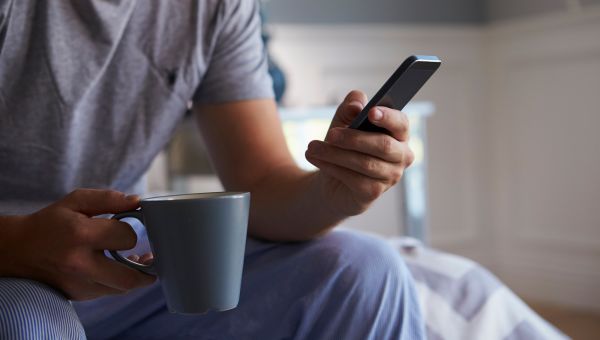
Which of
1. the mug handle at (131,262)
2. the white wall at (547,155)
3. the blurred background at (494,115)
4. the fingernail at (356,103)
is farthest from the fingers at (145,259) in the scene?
the white wall at (547,155)

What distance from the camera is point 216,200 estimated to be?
0.54 meters

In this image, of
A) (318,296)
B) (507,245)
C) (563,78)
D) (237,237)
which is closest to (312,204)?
(318,296)

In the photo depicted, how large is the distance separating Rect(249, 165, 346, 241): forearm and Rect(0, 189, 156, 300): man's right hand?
201 mm

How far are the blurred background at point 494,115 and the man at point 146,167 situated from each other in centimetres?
92

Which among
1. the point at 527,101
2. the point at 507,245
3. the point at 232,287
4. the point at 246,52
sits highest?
the point at 246,52

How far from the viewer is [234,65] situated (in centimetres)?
94

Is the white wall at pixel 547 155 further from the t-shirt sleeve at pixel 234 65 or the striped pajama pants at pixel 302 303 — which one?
the striped pajama pants at pixel 302 303

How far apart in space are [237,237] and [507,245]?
6.64 ft

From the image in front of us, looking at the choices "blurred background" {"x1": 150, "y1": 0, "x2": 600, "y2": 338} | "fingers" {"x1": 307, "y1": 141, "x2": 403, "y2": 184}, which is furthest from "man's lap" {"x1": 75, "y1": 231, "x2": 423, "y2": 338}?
"blurred background" {"x1": 150, "y1": 0, "x2": 600, "y2": 338}

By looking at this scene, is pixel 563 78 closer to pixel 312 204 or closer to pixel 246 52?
pixel 246 52

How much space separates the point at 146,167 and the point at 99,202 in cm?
35

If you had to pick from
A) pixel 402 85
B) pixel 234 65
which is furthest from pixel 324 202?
pixel 234 65

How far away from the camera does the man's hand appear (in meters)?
0.60

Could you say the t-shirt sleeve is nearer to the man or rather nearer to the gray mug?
the man
